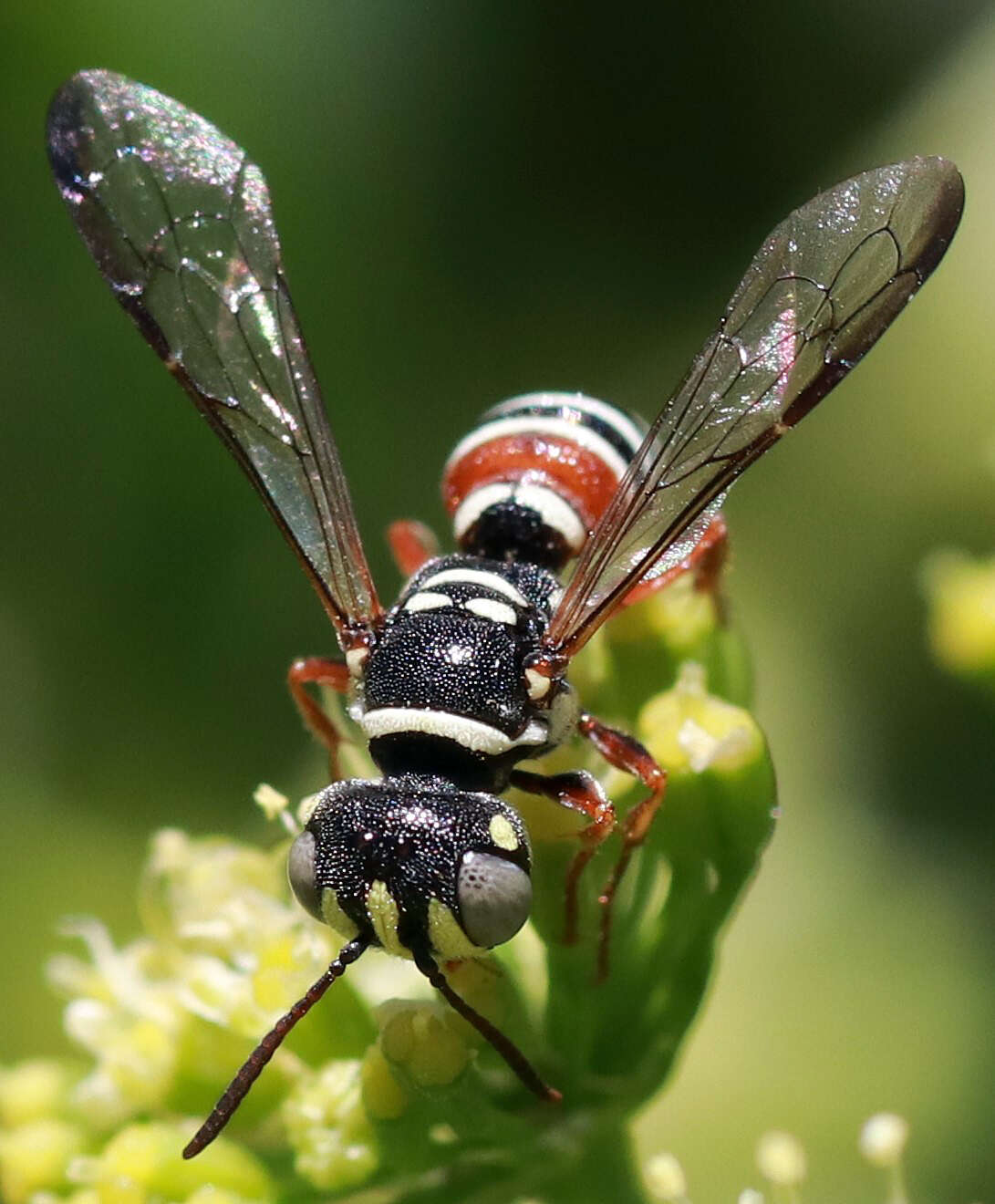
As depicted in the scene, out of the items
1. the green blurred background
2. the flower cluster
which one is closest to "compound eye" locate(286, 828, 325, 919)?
the flower cluster

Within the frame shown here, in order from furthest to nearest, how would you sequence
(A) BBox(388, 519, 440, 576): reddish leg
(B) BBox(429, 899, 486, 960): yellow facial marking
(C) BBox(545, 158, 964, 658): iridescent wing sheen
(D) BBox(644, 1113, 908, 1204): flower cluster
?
(A) BBox(388, 519, 440, 576): reddish leg
(D) BBox(644, 1113, 908, 1204): flower cluster
(C) BBox(545, 158, 964, 658): iridescent wing sheen
(B) BBox(429, 899, 486, 960): yellow facial marking

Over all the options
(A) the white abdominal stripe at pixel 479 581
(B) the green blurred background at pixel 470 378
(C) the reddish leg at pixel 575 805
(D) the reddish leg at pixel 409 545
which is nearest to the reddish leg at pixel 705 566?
(A) the white abdominal stripe at pixel 479 581

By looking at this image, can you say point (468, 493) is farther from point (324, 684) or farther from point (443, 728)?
point (443, 728)

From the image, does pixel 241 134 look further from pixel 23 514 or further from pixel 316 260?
pixel 23 514

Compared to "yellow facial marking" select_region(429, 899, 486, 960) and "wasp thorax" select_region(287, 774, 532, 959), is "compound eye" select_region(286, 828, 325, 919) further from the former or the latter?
"yellow facial marking" select_region(429, 899, 486, 960)

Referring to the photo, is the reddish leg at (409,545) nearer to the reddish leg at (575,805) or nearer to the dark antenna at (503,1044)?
the reddish leg at (575,805)
